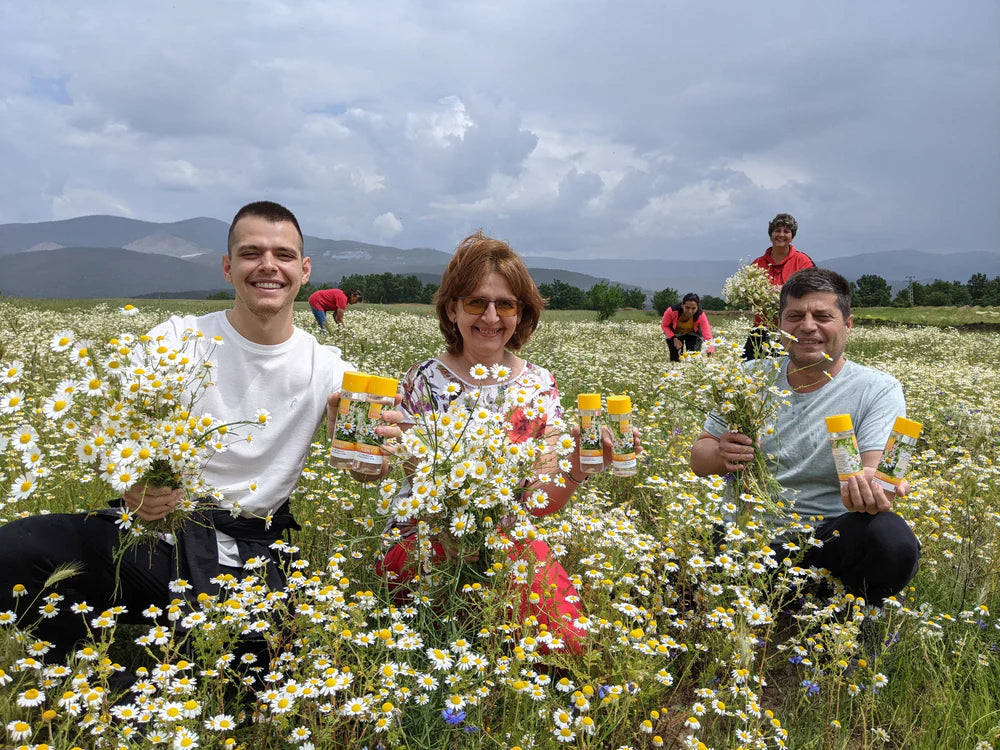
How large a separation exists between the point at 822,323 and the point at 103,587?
3.80 meters

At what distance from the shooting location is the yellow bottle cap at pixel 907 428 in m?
2.93

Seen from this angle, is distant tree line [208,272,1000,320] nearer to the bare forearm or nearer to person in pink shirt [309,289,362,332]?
person in pink shirt [309,289,362,332]

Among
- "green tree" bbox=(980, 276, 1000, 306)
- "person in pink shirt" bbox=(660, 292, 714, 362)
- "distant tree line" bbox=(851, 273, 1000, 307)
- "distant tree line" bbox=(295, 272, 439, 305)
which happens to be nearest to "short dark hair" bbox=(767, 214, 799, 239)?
"person in pink shirt" bbox=(660, 292, 714, 362)

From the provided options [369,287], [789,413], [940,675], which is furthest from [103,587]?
[369,287]

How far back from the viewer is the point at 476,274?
3539 mm

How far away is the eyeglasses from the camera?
3.53m

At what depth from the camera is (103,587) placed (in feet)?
9.60

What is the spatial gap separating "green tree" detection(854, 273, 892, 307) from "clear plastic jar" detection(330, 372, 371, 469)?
63584 mm

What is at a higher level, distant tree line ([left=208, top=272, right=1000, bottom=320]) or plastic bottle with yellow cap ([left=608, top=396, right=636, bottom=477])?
distant tree line ([left=208, top=272, right=1000, bottom=320])

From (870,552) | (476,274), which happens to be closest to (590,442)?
(476,274)

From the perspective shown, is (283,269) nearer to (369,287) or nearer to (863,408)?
(863,408)

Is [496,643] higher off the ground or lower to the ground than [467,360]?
lower

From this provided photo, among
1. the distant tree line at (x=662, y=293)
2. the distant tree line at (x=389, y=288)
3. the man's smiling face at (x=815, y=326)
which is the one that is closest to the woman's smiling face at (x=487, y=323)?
the man's smiling face at (x=815, y=326)

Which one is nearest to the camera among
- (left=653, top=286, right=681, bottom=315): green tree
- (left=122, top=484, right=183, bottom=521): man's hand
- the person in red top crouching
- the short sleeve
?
(left=122, top=484, right=183, bottom=521): man's hand
